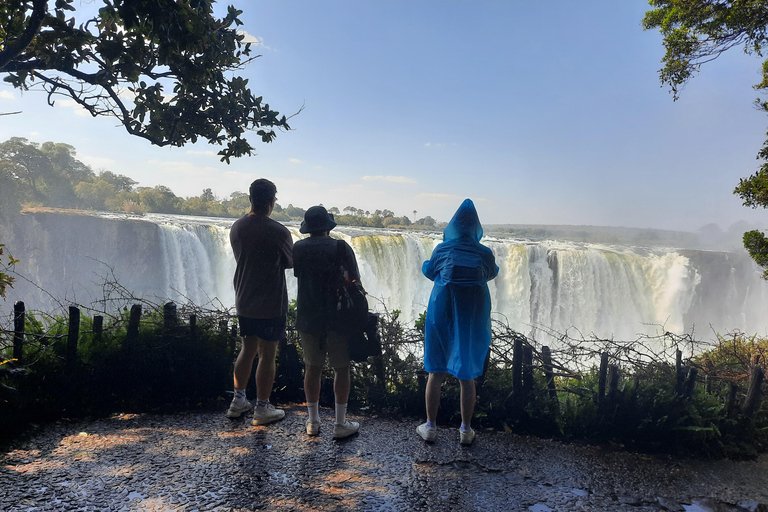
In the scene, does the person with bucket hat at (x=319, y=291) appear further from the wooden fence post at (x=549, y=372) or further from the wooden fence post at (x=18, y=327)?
the wooden fence post at (x=18, y=327)

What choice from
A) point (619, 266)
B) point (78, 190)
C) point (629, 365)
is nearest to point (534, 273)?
Result: point (619, 266)

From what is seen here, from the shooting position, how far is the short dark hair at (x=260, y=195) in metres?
3.31

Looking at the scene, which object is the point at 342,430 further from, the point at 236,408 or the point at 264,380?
the point at 236,408

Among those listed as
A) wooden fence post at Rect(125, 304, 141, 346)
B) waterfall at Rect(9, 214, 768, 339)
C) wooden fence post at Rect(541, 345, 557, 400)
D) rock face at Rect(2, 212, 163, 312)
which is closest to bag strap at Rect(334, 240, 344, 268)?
wooden fence post at Rect(541, 345, 557, 400)

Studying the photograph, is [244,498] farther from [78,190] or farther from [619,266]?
[78,190]

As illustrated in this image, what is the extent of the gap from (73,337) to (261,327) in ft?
6.03

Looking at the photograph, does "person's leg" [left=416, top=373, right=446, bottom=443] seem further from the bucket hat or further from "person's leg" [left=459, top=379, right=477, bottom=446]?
the bucket hat

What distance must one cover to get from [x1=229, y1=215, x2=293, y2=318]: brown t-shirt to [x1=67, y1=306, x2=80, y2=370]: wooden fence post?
164 centimetres

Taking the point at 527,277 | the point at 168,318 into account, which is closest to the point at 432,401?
the point at 168,318

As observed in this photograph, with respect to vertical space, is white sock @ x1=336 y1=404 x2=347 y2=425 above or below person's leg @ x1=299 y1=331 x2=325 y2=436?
below

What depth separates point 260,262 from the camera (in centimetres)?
331

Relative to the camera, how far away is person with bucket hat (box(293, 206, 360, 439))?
3115mm

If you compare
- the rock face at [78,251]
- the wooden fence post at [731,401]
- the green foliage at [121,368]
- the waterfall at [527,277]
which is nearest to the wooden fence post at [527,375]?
the wooden fence post at [731,401]

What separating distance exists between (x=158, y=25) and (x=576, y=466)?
437 cm
